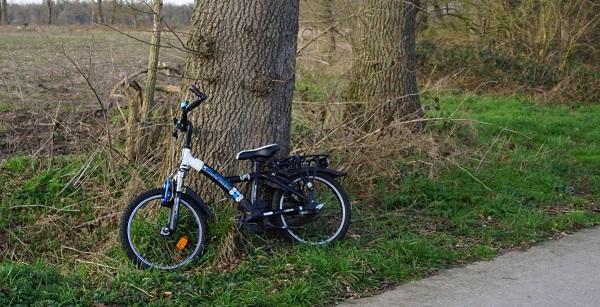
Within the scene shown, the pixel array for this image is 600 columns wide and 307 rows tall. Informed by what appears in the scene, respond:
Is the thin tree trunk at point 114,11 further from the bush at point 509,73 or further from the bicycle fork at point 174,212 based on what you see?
the bush at point 509,73

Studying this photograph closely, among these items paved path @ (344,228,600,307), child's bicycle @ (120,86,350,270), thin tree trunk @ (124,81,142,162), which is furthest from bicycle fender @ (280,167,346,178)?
thin tree trunk @ (124,81,142,162)

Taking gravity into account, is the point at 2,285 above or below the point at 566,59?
below

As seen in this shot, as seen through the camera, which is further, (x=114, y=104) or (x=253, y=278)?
(x=114, y=104)

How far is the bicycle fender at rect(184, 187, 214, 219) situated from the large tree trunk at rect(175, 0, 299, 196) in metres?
0.48

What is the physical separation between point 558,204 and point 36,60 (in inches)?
624

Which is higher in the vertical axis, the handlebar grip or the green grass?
the handlebar grip

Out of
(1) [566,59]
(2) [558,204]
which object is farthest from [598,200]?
(1) [566,59]

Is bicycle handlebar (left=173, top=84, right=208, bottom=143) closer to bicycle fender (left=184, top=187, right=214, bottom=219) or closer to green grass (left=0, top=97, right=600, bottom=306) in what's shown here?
bicycle fender (left=184, top=187, right=214, bottom=219)

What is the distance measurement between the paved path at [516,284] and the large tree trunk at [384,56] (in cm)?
461

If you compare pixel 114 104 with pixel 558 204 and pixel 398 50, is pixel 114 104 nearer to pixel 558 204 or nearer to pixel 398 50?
pixel 398 50

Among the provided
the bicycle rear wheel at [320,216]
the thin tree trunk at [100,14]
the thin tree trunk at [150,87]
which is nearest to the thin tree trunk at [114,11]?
the thin tree trunk at [100,14]

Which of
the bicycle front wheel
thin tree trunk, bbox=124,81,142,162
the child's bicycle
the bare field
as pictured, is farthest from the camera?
the bare field

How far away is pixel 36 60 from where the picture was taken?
2012 cm

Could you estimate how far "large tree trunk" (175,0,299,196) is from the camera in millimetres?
6586
